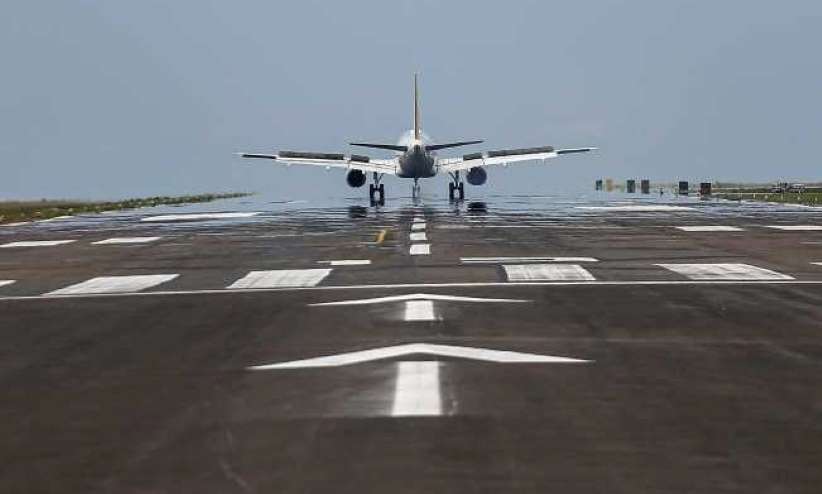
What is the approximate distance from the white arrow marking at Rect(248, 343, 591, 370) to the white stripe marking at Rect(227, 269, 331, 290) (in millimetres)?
9394

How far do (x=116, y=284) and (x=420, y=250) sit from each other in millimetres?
10380

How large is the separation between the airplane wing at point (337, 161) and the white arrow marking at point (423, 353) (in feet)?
260

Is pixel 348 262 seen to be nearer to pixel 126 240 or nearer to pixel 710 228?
pixel 126 240

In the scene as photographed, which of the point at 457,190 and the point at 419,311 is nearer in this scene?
the point at 419,311

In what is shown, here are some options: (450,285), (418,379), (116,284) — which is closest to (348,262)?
(116,284)

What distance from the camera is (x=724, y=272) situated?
23.1m

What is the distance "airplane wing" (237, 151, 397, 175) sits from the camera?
91.8 meters

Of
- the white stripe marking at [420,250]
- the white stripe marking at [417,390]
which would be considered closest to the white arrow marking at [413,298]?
Result: the white stripe marking at [417,390]

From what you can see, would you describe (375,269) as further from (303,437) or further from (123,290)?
(303,437)

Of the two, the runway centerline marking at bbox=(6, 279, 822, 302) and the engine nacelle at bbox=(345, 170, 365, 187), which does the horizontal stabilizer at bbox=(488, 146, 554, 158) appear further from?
the runway centerline marking at bbox=(6, 279, 822, 302)

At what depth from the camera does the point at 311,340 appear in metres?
13.6

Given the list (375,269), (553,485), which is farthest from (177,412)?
(375,269)

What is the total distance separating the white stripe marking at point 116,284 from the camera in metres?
21.5

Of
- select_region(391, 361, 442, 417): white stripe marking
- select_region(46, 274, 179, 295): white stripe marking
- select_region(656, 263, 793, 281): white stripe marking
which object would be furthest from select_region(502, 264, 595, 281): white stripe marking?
select_region(391, 361, 442, 417): white stripe marking
